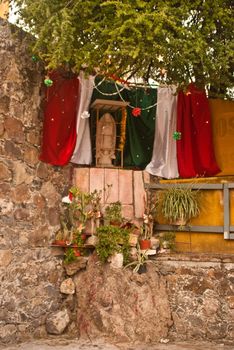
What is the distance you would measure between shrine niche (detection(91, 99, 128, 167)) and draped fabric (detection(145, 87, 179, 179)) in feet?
2.05

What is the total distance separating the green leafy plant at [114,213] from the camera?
21.2 feet

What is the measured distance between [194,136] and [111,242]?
2.60 m

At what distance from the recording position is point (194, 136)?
7539 mm

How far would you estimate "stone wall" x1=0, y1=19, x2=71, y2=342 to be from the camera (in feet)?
19.4

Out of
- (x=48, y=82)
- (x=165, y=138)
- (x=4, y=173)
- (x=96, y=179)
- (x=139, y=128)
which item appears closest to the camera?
(x=4, y=173)

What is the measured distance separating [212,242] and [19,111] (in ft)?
11.1

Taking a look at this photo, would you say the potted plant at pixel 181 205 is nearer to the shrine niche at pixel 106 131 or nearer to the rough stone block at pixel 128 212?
the rough stone block at pixel 128 212

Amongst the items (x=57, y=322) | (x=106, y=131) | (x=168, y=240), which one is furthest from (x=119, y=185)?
(x=57, y=322)

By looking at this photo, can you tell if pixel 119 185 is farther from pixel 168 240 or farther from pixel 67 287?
pixel 67 287

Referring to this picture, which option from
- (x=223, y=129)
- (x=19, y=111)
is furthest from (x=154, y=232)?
(x=19, y=111)

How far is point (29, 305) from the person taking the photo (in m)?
6.05

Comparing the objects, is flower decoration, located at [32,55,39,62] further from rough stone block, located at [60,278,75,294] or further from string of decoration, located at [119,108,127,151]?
rough stone block, located at [60,278,75,294]

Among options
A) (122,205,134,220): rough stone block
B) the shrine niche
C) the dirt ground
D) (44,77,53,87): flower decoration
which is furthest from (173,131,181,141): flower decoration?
the dirt ground

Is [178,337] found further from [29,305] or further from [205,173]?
[205,173]
